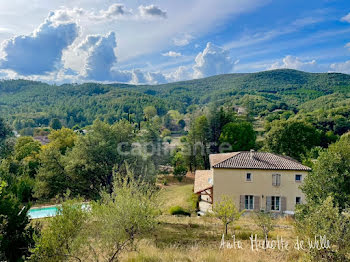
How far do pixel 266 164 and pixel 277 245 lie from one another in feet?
39.9

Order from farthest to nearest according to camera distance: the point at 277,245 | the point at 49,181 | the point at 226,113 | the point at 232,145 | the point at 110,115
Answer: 1. the point at 110,115
2. the point at 226,113
3. the point at 232,145
4. the point at 49,181
5. the point at 277,245

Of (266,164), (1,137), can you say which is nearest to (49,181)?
(1,137)

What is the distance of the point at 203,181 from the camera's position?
85.9 ft

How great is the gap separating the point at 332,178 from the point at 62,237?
1228 cm

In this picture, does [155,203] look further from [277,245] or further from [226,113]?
[226,113]

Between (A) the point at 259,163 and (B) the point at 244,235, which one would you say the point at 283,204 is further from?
(B) the point at 244,235

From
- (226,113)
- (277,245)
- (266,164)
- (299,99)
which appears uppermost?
(299,99)

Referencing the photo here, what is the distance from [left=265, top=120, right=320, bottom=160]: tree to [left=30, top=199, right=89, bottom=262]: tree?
36.4 meters

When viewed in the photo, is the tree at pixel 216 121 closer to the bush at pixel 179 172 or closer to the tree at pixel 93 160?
the bush at pixel 179 172

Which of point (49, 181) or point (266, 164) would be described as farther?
point (266, 164)

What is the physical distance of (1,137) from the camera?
95.3 ft

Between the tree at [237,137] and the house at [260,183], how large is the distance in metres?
20.1

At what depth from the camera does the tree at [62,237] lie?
20.5ft

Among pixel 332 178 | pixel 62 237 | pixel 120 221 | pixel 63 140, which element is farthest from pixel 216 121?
pixel 62 237
